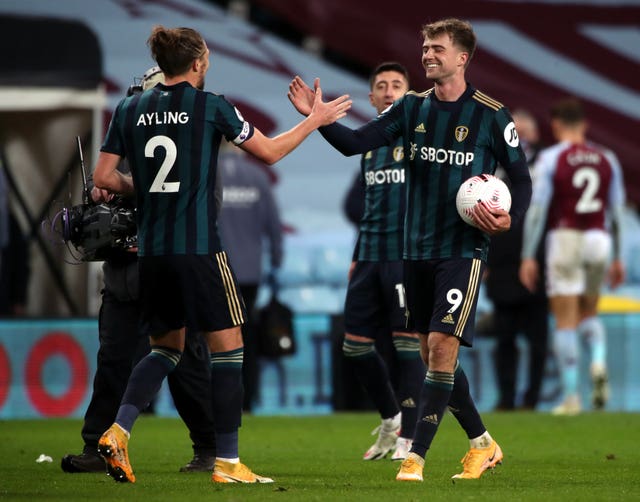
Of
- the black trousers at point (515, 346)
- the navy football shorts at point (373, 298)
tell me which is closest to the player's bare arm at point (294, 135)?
the navy football shorts at point (373, 298)

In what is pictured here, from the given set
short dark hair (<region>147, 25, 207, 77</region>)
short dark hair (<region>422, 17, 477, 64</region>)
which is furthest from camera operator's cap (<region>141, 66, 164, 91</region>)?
short dark hair (<region>422, 17, 477, 64</region>)

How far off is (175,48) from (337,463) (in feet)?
7.78

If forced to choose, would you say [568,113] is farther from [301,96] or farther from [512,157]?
[301,96]

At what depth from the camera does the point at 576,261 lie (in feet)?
36.4

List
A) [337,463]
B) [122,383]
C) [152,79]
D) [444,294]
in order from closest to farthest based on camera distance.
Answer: [444,294], [152,79], [122,383], [337,463]

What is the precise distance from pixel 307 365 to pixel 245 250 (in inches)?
44.1

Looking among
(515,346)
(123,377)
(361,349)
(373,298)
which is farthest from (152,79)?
(515,346)

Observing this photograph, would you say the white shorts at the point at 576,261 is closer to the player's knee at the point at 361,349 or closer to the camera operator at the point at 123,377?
the player's knee at the point at 361,349

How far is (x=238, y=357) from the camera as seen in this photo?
5.81 metres

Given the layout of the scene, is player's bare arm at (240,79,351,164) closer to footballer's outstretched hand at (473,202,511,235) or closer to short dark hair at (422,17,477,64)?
short dark hair at (422,17,477,64)

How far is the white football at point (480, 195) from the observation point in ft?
18.9

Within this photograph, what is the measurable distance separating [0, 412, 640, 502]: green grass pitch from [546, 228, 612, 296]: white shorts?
1111 mm

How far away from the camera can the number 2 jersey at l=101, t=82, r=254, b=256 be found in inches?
223

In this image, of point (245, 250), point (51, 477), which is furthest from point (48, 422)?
point (51, 477)
